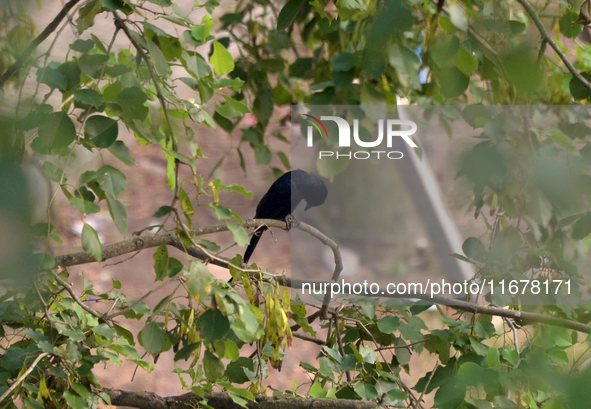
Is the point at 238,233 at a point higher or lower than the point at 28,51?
lower

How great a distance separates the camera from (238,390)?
0.97m

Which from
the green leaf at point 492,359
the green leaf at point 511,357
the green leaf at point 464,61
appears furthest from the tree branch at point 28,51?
the green leaf at point 511,357

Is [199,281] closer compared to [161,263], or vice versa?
[199,281]

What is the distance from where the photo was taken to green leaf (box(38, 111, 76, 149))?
650 mm

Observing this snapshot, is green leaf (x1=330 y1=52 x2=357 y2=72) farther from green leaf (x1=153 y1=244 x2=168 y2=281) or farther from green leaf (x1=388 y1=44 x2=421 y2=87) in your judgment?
green leaf (x1=153 y1=244 x2=168 y2=281)

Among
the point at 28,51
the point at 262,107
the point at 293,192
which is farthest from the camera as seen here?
the point at 293,192

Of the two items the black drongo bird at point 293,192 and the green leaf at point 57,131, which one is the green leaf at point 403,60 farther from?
the black drongo bird at point 293,192

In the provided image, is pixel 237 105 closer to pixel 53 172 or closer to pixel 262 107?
pixel 53 172

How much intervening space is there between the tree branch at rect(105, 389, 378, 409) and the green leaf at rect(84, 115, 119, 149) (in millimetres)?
648

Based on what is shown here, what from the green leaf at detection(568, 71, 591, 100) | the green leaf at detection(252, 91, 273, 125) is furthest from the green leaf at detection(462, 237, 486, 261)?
the green leaf at detection(252, 91, 273, 125)

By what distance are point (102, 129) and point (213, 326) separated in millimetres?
322

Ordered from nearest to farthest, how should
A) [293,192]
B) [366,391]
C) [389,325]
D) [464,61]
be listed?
[464,61]
[366,391]
[389,325]
[293,192]

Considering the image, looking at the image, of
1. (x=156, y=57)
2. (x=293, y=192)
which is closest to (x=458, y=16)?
(x=156, y=57)

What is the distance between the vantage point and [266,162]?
145 cm
